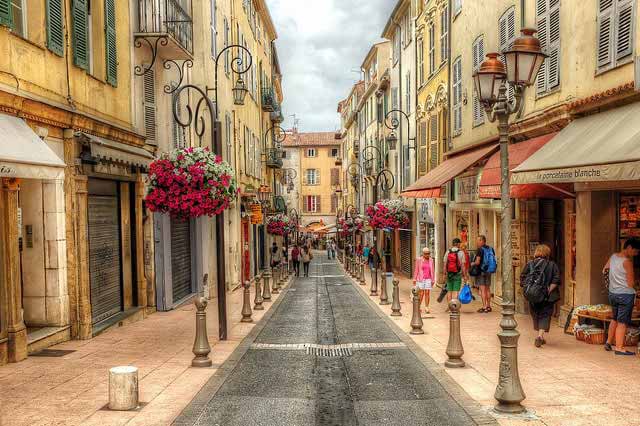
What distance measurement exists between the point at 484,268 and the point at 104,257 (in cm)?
867

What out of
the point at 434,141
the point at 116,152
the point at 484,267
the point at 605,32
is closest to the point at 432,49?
the point at 434,141

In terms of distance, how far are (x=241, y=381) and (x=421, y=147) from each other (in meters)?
20.1

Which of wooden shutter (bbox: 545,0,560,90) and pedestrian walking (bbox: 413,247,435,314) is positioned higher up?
wooden shutter (bbox: 545,0,560,90)

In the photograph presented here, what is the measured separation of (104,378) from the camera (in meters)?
8.75

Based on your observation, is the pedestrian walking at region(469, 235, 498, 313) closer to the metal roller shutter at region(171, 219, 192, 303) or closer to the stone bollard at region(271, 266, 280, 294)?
the metal roller shutter at region(171, 219, 192, 303)

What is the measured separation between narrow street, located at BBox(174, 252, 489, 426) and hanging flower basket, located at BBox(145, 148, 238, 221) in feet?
8.46

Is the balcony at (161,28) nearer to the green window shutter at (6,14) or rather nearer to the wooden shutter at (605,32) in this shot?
the green window shutter at (6,14)

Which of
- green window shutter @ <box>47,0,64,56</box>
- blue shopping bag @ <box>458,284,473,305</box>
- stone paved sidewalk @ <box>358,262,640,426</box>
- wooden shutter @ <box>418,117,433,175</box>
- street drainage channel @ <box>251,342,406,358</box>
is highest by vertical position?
green window shutter @ <box>47,0,64,56</box>

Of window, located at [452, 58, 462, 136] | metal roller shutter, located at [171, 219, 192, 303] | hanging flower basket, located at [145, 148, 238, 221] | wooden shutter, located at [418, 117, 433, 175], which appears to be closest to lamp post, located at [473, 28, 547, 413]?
hanging flower basket, located at [145, 148, 238, 221]

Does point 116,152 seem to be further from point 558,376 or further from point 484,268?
point 558,376

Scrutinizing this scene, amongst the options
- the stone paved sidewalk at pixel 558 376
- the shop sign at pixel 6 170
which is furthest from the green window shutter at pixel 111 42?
the stone paved sidewalk at pixel 558 376

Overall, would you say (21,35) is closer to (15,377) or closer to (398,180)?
(15,377)

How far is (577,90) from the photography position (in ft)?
40.1

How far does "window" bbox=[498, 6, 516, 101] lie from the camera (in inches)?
620
